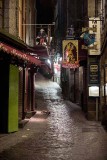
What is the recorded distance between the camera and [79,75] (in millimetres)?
32562

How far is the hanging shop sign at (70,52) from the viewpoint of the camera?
2277 cm

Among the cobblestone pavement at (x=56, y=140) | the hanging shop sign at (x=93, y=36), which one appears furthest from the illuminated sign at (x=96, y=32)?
the cobblestone pavement at (x=56, y=140)

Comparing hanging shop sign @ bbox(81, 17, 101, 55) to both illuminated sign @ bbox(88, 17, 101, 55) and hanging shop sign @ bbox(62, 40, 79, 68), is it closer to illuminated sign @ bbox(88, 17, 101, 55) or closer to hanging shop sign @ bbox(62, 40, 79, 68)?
illuminated sign @ bbox(88, 17, 101, 55)

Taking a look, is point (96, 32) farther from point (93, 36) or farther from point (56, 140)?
point (56, 140)

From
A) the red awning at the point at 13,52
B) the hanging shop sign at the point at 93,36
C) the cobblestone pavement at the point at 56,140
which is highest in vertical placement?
the hanging shop sign at the point at 93,36

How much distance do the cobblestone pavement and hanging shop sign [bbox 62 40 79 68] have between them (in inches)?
153

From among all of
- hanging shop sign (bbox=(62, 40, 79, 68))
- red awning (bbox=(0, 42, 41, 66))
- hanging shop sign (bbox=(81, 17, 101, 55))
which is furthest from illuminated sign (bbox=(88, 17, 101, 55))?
red awning (bbox=(0, 42, 41, 66))

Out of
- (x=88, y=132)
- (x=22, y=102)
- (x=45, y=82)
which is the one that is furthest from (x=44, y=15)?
(x=88, y=132)

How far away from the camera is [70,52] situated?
74.1 feet

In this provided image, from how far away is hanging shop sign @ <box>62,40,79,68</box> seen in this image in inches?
896

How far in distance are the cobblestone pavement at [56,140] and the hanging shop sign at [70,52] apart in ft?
12.8

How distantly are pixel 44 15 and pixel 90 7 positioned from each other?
34444mm

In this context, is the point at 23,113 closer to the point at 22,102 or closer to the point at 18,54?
the point at 22,102

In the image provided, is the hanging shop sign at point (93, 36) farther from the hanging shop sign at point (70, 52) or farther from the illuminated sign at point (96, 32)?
the hanging shop sign at point (70, 52)
